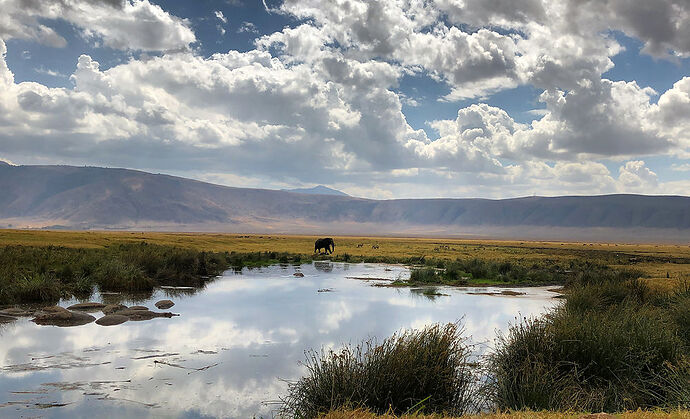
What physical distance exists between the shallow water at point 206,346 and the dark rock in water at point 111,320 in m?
0.32

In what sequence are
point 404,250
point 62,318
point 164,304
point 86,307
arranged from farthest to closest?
point 404,250, point 164,304, point 86,307, point 62,318

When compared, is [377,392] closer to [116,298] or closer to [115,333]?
[115,333]

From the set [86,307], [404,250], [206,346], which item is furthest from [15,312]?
[404,250]

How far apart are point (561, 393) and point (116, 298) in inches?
800

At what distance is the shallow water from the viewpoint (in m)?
10.9

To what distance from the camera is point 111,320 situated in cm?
1827

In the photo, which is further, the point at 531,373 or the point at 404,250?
the point at 404,250

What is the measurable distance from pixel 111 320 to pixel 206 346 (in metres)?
4.67

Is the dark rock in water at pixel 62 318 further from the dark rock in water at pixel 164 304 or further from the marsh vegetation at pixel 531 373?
the marsh vegetation at pixel 531 373

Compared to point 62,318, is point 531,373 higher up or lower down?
higher up

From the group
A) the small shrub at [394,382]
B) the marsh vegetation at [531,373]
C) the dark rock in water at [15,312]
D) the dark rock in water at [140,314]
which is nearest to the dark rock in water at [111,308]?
the dark rock in water at [140,314]

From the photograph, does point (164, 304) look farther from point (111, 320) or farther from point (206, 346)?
point (206, 346)

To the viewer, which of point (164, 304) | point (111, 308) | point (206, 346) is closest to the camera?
point (206, 346)

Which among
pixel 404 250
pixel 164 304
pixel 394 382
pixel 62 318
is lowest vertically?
pixel 404 250
